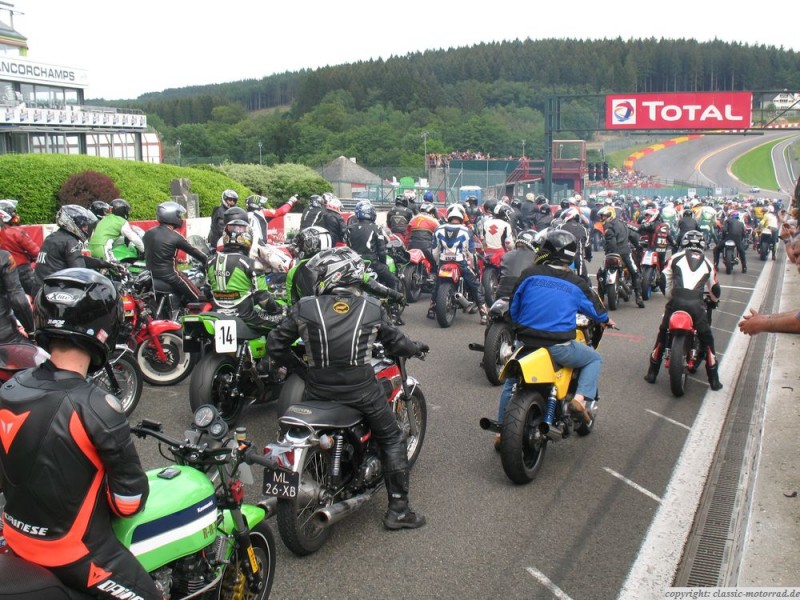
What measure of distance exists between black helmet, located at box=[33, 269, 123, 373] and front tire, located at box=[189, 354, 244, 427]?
4.08 m

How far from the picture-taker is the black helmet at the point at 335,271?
522cm

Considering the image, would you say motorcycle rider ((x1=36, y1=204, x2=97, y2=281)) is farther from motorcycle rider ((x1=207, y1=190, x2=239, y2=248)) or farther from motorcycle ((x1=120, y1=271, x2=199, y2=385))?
motorcycle rider ((x1=207, y1=190, x2=239, y2=248))

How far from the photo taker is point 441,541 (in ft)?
17.2

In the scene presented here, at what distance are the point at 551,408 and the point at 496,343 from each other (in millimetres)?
2727

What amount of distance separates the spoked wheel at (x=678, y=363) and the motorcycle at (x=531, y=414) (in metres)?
2.48

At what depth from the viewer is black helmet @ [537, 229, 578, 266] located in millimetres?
6711

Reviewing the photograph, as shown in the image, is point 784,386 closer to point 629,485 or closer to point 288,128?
point 629,485

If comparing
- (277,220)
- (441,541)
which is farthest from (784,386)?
(277,220)

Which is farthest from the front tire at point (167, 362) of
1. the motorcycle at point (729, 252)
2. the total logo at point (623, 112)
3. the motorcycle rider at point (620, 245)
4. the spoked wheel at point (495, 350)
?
the total logo at point (623, 112)

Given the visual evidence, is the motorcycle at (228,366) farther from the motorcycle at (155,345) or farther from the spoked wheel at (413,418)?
the spoked wheel at (413,418)

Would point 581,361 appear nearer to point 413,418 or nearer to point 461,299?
point 413,418

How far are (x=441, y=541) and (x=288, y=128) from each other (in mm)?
92213

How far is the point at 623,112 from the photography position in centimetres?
3916

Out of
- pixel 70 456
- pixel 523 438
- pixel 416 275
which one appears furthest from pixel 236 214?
pixel 416 275
